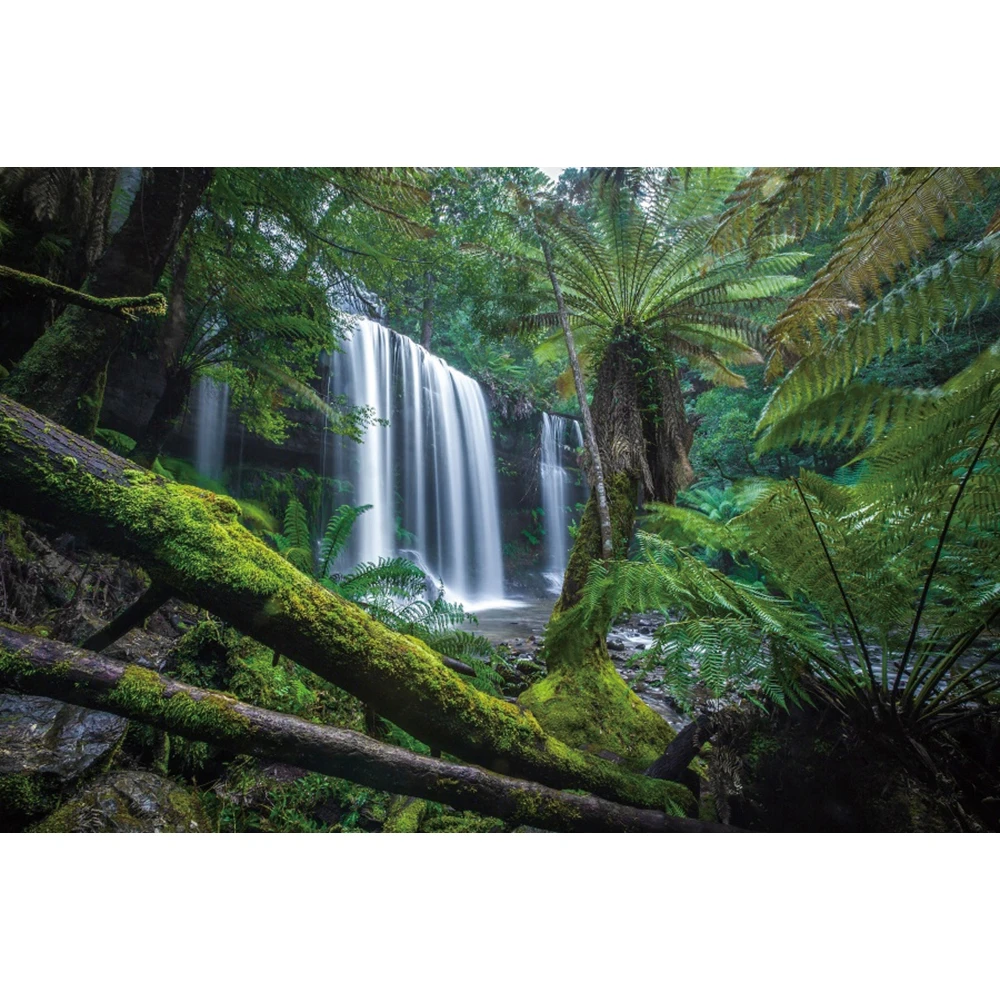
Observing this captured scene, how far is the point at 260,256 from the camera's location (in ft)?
6.43

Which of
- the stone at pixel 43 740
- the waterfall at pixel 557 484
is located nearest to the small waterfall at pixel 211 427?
the stone at pixel 43 740

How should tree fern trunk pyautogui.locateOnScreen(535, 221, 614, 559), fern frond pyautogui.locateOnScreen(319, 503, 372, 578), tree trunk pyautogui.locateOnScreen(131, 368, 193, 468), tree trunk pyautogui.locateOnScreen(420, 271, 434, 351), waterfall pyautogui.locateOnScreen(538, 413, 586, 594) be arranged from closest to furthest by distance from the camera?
tree trunk pyautogui.locateOnScreen(131, 368, 193, 468), fern frond pyautogui.locateOnScreen(319, 503, 372, 578), tree fern trunk pyautogui.locateOnScreen(535, 221, 614, 559), tree trunk pyautogui.locateOnScreen(420, 271, 434, 351), waterfall pyautogui.locateOnScreen(538, 413, 586, 594)

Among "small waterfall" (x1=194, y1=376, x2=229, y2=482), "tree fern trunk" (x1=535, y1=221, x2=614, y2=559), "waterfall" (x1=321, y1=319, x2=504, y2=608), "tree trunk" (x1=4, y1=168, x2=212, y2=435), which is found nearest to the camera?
"tree trunk" (x1=4, y1=168, x2=212, y2=435)

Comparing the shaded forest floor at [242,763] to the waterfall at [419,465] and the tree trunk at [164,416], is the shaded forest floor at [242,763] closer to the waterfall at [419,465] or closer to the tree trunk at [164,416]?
the tree trunk at [164,416]

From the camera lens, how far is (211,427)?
2010 mm

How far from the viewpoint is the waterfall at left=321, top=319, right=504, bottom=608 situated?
326 centimetres

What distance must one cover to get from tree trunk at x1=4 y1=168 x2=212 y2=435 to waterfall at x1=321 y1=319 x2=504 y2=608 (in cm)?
121

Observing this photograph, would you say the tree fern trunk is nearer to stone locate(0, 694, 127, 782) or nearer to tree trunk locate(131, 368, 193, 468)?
tree trunk locate(131, 368, 193, 468)

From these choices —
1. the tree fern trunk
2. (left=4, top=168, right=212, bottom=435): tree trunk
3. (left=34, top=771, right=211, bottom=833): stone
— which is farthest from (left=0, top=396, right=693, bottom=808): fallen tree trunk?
the tree fern trunk

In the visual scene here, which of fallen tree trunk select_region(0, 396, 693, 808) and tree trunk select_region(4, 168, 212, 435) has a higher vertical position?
tree trunk select_region(4, 168, 212, 435)

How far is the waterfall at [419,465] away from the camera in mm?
3264

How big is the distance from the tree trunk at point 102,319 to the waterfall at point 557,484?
3167mm
